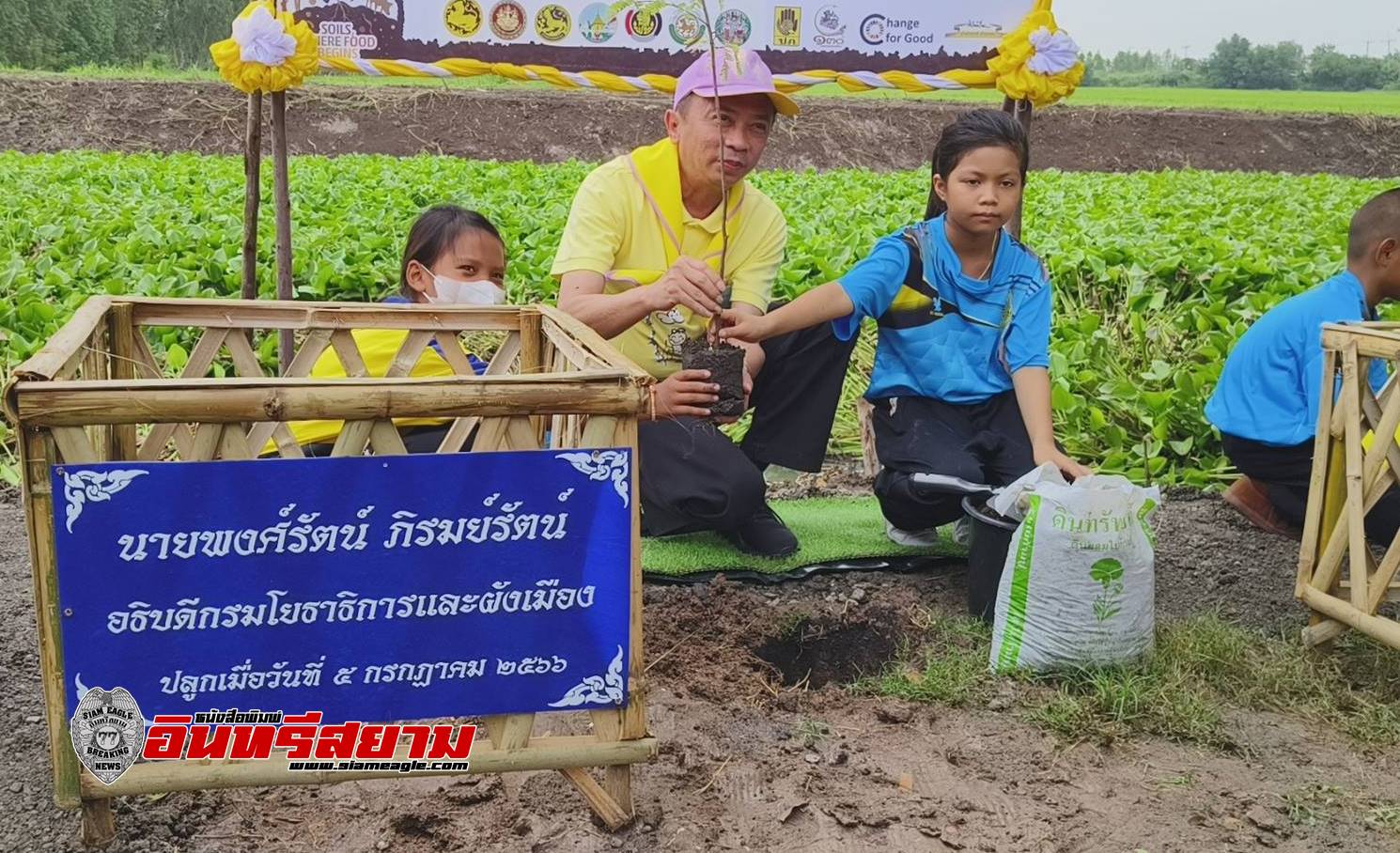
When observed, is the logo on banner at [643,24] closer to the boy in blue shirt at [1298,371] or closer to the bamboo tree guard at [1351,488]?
the boy in blue shirt at [1298,371]

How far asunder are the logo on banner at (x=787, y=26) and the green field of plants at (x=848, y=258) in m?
1.68

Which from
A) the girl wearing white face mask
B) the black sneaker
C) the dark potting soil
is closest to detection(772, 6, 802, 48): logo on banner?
the girl wearing white face mask

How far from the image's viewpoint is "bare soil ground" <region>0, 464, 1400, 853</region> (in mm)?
2154

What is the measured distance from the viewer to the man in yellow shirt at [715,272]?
10.5ft

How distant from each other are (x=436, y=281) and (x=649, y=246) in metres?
0.59

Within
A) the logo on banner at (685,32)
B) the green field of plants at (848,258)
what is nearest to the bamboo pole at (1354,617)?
the green field of plants at (848,258)

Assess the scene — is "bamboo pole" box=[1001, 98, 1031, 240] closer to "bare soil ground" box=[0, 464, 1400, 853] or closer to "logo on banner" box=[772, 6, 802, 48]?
"logo on banner" box=[772, 6, 802, 48]

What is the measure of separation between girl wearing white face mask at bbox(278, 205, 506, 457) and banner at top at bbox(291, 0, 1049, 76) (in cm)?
123

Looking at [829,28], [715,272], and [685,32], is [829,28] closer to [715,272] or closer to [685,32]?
[685,32]

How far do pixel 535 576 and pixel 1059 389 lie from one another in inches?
137


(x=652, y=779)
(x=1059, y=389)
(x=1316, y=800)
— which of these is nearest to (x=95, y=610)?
(x=652, y=779)

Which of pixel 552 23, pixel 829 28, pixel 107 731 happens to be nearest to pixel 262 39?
pixel 552 23

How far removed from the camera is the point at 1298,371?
3525 millimetres

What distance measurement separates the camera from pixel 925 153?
71.4 feet
